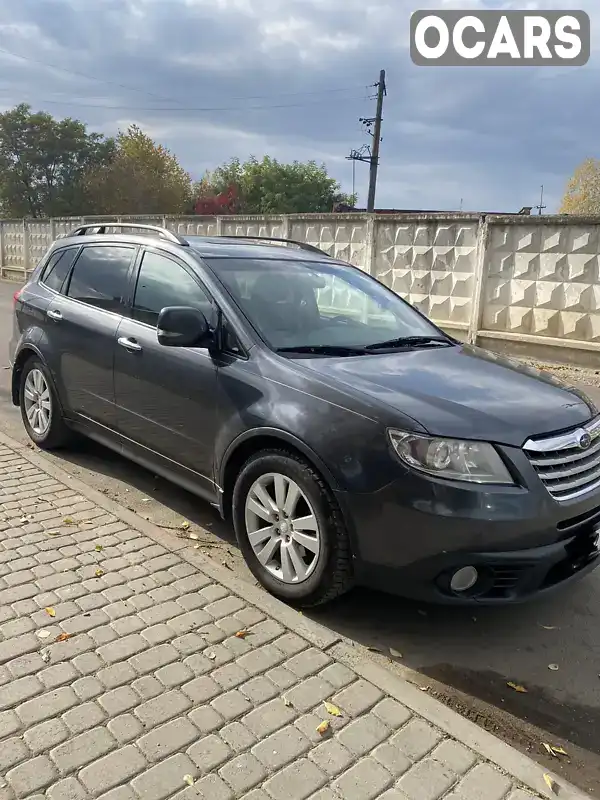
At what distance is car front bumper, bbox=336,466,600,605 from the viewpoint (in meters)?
2.73

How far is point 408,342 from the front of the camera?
398 centimetres

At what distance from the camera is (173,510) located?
14.5ft

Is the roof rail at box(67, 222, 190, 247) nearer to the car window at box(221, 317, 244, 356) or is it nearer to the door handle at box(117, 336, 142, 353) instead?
the door handle at box(117, 336, 142, 353)

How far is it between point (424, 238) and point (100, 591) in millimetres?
9344

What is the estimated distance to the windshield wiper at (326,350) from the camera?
352 centimetres

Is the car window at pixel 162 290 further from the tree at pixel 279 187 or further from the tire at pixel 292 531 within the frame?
the tree at pixel 279 187

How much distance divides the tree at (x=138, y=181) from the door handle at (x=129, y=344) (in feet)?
165

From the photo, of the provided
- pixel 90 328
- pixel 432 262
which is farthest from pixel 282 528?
pixel 432 262

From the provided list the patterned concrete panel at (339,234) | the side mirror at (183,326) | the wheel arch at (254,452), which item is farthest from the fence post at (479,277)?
the wheel arch at (254,452)

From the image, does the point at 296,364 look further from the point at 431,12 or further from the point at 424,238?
the point at 431,12

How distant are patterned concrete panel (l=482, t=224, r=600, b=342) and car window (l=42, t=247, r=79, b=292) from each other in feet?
23.3

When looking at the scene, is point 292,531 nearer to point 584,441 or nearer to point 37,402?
point 584,441

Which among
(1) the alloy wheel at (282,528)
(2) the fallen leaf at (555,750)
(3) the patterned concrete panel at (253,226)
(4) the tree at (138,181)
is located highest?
(4) the tree at (138,181)

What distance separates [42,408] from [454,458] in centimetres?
372
